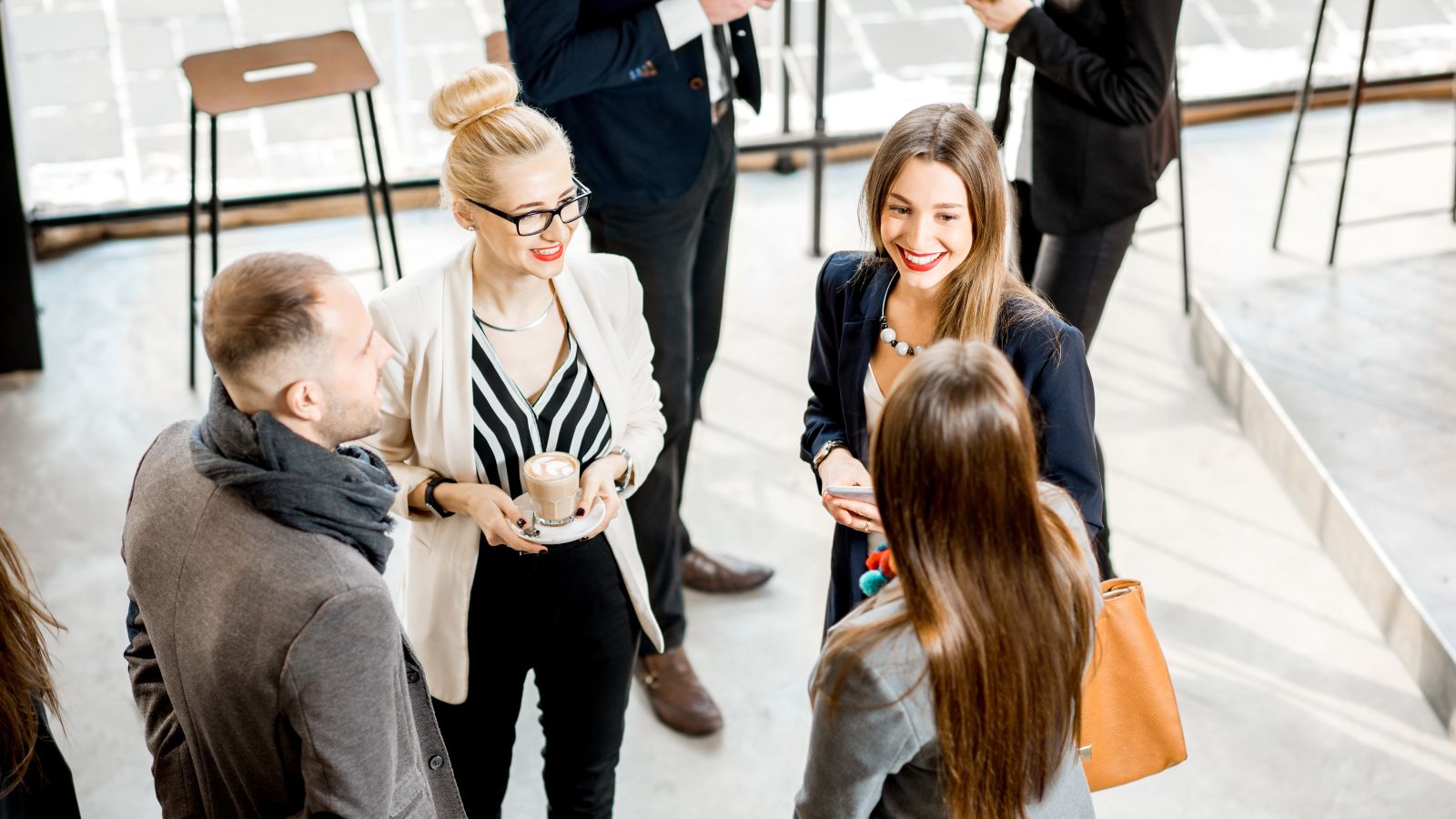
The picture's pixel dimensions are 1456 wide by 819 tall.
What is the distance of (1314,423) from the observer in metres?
3.72

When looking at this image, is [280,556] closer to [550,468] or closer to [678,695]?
[550,468]

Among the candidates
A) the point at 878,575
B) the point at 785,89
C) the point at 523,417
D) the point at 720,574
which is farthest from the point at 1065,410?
the point at 785,89

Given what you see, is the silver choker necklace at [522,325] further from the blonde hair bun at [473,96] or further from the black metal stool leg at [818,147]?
the black metal stool leg at [818,147]

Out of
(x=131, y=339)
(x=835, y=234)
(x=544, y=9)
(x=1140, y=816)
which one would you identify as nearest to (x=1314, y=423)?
(x=1140, y=816)

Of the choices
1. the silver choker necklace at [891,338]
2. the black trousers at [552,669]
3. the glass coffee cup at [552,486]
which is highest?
the silver choker necklace at [891,338]

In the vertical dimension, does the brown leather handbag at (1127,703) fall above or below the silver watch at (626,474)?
below

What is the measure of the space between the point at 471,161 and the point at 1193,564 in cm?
223

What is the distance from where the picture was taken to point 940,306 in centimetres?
215

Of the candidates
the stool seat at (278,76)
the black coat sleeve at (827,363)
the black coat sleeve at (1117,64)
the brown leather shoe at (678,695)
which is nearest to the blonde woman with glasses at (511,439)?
the black coat sleeve at (827,363)

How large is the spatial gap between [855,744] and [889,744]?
4 centimetres

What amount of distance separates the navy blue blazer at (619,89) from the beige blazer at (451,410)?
1.73 ft

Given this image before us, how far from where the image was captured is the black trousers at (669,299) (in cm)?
288

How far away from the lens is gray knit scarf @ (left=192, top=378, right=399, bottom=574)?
1517 millimetres

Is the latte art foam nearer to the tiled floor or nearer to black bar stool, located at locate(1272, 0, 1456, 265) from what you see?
the tiled floor
